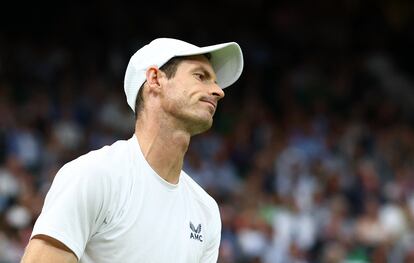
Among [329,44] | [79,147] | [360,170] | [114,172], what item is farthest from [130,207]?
[329,44]

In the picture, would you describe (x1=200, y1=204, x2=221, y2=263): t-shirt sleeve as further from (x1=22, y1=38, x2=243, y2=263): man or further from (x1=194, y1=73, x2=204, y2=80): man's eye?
(x1=194, y1=73, x2=204, y2=80): man's eye

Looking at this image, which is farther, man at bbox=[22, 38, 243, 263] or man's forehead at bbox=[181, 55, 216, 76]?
man's forehead at bbox=[181, 55, 216, 76]

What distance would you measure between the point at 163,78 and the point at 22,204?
20.0 ft

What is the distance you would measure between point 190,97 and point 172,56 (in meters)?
0.17

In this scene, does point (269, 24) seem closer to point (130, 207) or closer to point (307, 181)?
point (307, 181)

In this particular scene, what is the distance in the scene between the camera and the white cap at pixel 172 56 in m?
3.85

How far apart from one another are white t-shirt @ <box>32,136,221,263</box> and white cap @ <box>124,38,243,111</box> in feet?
0.80

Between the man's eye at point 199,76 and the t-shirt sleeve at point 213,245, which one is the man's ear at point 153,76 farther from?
the t-shirt sleeve at point 213,245

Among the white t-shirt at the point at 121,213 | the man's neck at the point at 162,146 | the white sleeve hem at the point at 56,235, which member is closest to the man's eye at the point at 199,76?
the man's neck at the point at 162,146

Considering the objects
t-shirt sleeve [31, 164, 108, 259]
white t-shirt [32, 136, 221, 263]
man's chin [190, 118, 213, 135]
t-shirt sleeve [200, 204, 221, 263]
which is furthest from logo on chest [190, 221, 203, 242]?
t-shirt sleeve [31, 164, 108, 259]

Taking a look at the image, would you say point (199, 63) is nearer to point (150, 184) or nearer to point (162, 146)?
point (162, 146)

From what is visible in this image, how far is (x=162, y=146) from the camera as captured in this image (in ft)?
12.8

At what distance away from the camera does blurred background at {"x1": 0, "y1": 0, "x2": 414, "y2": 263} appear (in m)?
10.8

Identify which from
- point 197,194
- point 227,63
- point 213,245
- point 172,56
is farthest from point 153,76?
point 213,245
